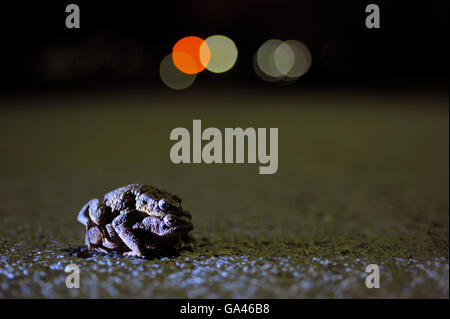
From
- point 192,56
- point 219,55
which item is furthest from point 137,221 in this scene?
point 192,56

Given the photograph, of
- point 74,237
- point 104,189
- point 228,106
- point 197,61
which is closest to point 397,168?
point 104,189

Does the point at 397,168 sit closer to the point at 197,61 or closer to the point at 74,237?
the point at 74,237

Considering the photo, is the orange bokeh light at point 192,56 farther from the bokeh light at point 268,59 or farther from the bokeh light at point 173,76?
the bokeh light at point 268,59

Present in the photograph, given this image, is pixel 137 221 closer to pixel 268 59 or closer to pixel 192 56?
pixel 268 59

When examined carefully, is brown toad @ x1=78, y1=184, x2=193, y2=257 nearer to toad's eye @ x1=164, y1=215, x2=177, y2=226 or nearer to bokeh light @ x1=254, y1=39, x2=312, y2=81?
toad's eye @ x1=164, y1=215, x2=177, y2=226

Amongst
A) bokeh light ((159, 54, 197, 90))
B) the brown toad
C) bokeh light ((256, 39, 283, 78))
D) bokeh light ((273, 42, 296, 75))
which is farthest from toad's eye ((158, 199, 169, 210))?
bokeh light ((273, 42, 296, 75))
